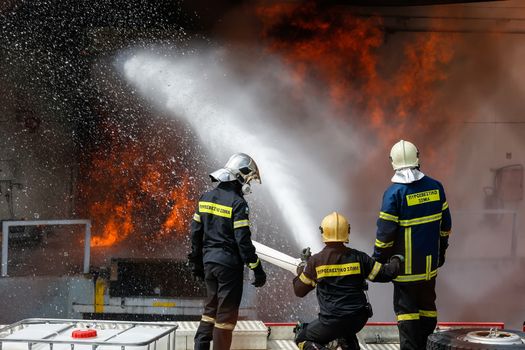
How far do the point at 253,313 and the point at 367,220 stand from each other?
21.0ft

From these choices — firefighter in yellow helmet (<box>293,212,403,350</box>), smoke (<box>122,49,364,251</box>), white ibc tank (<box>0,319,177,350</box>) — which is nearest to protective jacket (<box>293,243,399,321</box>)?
firefighter in yellow helmet (<box>293,212,403,350</box>)

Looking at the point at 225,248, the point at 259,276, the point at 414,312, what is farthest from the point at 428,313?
the point at 225,248

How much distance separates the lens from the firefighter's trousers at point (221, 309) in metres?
5.68

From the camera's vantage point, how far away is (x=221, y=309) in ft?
18.7

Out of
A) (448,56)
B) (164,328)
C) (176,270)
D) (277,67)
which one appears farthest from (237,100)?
(164,328)

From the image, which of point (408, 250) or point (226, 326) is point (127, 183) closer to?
point (226, 326)

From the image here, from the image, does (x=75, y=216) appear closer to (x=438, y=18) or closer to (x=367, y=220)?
(x=367, y=220)

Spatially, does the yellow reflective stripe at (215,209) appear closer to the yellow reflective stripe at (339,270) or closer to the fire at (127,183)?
the yellow reflective stripe at (339,270)

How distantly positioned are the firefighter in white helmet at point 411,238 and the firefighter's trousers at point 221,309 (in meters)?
1.09

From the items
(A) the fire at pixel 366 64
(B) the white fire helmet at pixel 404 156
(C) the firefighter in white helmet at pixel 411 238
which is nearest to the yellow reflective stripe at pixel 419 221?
(C) the firefighter in white helmet at pixel 411 238

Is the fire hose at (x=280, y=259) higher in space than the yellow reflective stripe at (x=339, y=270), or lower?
higher

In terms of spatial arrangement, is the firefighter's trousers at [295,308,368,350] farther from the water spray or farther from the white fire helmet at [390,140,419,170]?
the water spray

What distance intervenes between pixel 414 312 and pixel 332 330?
689 millimetres

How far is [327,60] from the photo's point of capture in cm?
1661
